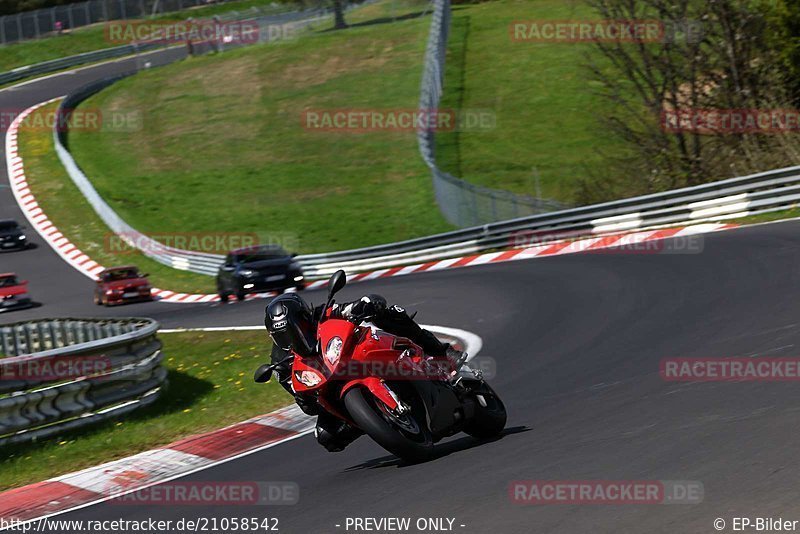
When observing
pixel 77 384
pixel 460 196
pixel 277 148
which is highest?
pixel 277 148

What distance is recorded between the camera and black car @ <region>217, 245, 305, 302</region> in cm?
2709

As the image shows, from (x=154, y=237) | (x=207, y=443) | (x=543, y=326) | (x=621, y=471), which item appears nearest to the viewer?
(x=621, y=471)

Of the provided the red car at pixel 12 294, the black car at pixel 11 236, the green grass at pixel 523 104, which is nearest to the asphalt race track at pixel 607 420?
the green grass at pixel 523 104

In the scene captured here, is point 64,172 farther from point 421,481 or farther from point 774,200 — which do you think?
point 421,481

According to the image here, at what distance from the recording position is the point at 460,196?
2978cm

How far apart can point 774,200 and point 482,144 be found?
76.2 ft

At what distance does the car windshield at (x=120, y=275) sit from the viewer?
3005 cm

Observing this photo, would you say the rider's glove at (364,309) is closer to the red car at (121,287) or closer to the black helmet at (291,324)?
the black helmet at (291,324)

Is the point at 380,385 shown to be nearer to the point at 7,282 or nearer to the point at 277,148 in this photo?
the point at 7,282

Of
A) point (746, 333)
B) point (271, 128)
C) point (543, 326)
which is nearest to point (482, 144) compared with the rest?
point (271, 128)

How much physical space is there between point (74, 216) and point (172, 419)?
104ft

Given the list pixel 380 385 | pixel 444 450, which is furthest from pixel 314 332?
pixel 444 450

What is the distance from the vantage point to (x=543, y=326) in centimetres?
1359

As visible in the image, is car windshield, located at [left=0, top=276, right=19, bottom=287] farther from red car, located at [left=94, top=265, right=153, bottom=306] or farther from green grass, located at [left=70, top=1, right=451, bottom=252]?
green grass, located at [left=70, top=1, right=451, bottom=252]
